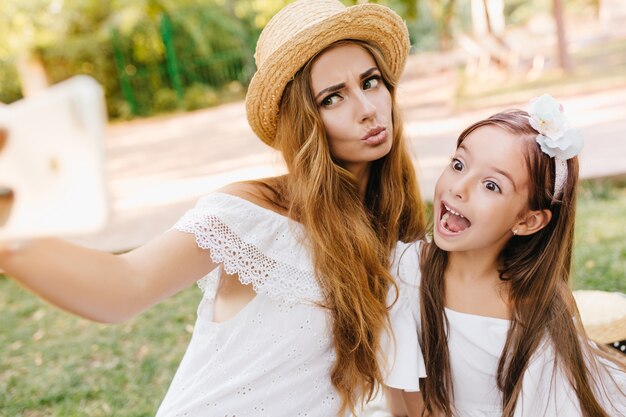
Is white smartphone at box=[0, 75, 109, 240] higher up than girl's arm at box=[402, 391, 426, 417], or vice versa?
white smartphone at box=[0, 75, 109, 240]

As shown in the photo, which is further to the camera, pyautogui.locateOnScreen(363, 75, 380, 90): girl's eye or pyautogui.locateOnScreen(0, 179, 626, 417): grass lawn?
pyautogui.locateOnScreen(0, 179, 626, 417): grass lawn

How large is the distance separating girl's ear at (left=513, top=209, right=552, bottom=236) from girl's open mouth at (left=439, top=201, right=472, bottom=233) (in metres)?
0.18

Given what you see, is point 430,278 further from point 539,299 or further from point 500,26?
point 500,26

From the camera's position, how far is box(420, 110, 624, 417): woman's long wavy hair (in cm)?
182

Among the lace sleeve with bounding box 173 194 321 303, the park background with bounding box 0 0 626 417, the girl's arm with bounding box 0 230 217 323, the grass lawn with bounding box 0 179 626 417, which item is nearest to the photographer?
the girl's arm with bounding box 0 230 217 323

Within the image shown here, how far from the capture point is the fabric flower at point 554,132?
177cm

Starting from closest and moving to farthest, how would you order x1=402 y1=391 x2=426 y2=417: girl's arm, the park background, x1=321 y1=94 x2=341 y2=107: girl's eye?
x1=321 y1=94 x2=341 y2=107: girl's eye
x1=402 y1=391 x2=426 y2=417: girl's arm
the park background

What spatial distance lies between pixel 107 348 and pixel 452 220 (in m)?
2.62

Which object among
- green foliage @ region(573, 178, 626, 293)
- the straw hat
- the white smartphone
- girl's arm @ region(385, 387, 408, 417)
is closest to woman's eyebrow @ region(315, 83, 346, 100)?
the straw hat

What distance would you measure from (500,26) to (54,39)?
10474 mm

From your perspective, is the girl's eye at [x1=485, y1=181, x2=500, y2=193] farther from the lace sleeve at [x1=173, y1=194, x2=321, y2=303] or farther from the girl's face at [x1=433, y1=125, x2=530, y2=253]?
the lace sleeve at [x1=173, y1=194, x2=321, y2=303]

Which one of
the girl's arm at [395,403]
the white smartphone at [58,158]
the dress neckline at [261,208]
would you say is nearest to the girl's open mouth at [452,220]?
the dress neckline at [261,208]

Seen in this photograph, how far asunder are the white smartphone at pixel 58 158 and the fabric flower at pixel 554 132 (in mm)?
1380

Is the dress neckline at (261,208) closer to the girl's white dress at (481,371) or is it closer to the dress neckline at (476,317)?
the girl's white dress at (481,371)
